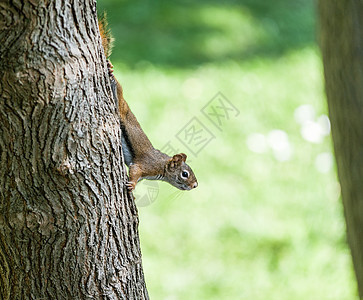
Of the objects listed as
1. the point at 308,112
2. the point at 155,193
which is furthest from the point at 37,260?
the point at 308,112

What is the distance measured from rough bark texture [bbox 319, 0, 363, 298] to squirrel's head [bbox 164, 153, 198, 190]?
65 centimetres

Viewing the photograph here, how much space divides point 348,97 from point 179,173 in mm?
773

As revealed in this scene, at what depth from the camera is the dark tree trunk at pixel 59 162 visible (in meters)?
1.39

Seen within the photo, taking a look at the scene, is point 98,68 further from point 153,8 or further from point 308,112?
point 153,8

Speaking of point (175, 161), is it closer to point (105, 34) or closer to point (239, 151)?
point (105, 34)

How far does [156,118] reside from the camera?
14.9 ft

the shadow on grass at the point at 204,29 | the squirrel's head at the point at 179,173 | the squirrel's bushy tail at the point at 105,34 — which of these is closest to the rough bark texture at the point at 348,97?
the squirrel's head at the point at 179,173

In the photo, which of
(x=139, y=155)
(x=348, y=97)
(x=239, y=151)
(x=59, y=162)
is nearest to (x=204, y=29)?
(x=239, y=151)

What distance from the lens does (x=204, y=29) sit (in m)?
5.87

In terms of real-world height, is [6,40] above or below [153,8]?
below

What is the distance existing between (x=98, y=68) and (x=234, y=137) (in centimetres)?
304

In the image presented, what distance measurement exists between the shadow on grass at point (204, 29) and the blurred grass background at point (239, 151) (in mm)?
12

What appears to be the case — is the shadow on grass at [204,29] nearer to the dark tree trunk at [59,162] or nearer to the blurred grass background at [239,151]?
A: the blurred grass background at [239,151]

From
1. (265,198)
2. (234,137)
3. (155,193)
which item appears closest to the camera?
(155,193)
